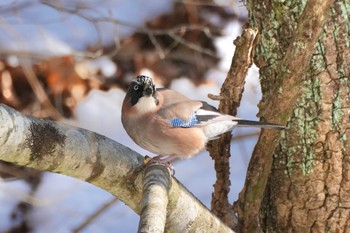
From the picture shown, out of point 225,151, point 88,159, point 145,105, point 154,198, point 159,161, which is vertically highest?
point 145,105

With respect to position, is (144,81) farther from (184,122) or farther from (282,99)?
(282,99)

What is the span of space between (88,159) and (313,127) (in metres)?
0.70

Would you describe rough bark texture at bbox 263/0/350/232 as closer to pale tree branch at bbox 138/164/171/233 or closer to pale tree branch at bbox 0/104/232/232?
pale tree branch at bbox 0/104/232/232

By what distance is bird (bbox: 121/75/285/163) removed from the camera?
8.41 feet

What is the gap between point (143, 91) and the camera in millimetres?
2561

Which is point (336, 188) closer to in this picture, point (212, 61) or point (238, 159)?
point (238, 159)

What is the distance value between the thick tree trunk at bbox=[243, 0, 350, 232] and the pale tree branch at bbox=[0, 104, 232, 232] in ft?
0.92

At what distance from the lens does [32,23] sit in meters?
5.05

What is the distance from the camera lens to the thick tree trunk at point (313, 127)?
8.11ft

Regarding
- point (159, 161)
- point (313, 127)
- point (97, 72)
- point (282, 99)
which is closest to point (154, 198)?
point (159, 161)

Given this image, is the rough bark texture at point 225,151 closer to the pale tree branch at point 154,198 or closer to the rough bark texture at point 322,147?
the rough bark texture at point 322,147

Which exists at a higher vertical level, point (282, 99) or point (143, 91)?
point (143, 91)

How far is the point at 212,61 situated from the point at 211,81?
192 millimetres

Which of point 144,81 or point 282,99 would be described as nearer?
point 282,99
